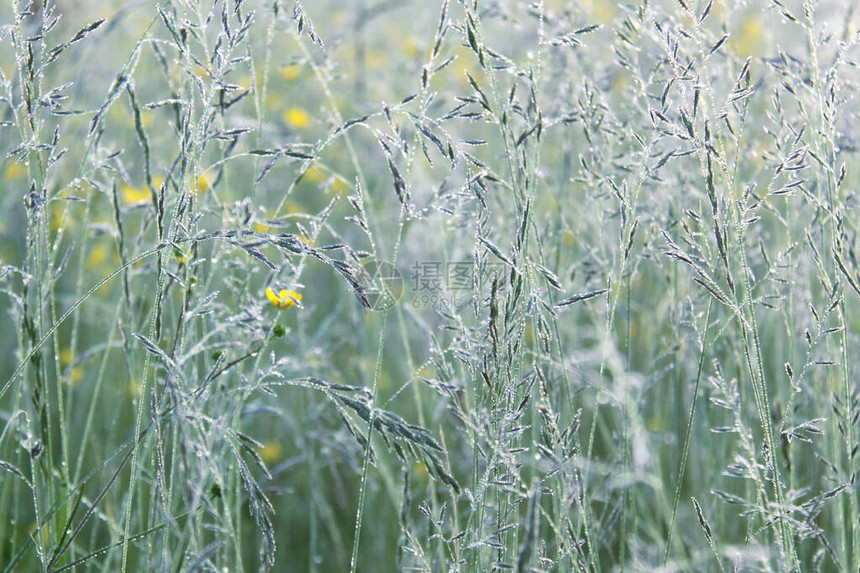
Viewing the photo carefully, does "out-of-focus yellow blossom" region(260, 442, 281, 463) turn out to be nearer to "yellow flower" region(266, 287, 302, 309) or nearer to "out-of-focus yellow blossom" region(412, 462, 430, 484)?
"out-of-focus yellow blossom" region(412, 462, 430, 484)

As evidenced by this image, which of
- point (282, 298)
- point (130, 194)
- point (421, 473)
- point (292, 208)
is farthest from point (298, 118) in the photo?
point (282, 298)

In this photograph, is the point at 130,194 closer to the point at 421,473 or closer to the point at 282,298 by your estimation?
the point at 421,473

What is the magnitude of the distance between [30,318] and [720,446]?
1412mm

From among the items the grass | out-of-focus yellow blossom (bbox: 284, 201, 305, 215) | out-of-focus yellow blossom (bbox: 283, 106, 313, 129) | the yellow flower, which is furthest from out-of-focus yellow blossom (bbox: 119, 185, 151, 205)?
the yellow flower

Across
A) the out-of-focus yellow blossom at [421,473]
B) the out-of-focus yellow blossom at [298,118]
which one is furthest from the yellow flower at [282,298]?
the out-of-focus yellow blossom at [298,118]

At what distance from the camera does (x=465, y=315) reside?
6.89ft

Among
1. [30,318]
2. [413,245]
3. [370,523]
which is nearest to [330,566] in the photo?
[370,523]

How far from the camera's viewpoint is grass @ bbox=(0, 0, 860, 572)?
3.38ft

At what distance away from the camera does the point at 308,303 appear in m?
2.58

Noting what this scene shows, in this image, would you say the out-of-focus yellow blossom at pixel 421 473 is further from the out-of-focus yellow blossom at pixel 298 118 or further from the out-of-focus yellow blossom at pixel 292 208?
the out-of-focus yellow blossom at pixel 298 118

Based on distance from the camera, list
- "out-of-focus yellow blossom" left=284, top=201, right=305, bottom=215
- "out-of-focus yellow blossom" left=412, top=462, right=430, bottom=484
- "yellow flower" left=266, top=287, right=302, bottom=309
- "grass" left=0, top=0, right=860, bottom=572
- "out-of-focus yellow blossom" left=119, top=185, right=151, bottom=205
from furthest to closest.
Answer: "out-of-focus yellow blossom" left=284, top=201, right=305, bottom=215 → "out-of-focus yellow blossom" left=119, top=185, right=151, bottom=205 → "out-of-focus yellow blossom" left=412, top=462, right=430, bottom=484 → "yellow flower" left=266, top=287, right=302, bottom=309 → "grass" left=0, top=0, right=860, bottom=572

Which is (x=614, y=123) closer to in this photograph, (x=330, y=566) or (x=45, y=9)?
(x=45, y=9)

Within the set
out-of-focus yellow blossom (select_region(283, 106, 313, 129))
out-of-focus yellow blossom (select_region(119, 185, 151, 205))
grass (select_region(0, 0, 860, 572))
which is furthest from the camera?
out-of-focus yellow blossom (select_region(283, 106, 313, 129))

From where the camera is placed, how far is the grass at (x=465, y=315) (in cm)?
103
